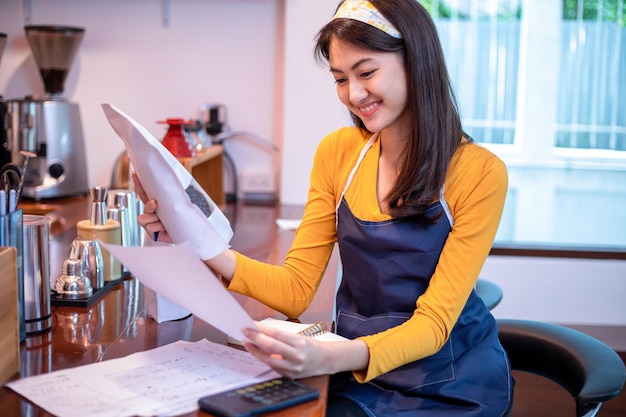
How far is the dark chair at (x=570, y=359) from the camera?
121 cm

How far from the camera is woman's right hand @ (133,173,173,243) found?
127cm

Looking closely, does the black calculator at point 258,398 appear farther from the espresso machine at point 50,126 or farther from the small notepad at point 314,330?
the espresso machine at point 50,126

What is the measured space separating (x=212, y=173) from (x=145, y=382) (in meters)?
1.59

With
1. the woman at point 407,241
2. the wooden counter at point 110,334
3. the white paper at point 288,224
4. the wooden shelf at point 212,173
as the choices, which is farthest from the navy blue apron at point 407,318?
the wooden shelf at point 212,173

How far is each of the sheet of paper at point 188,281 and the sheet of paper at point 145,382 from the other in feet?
0.22

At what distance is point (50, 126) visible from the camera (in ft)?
8.29

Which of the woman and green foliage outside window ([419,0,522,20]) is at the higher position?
green foliage outside window ([419,0,522,20])

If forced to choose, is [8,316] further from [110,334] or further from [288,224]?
[288,224]

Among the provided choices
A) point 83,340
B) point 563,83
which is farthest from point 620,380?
point 563,83

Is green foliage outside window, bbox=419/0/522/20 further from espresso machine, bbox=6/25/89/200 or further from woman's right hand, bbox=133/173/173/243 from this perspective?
woman's right hand, bbox=133/173/173/243

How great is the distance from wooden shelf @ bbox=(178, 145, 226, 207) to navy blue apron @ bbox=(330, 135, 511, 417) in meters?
1.00

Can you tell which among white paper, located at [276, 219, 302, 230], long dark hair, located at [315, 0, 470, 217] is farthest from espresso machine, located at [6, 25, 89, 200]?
long dark hair, located at [315, 0, 470, 217]

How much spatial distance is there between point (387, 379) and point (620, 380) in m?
0.35

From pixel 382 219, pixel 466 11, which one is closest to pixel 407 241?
pixel 382 219
